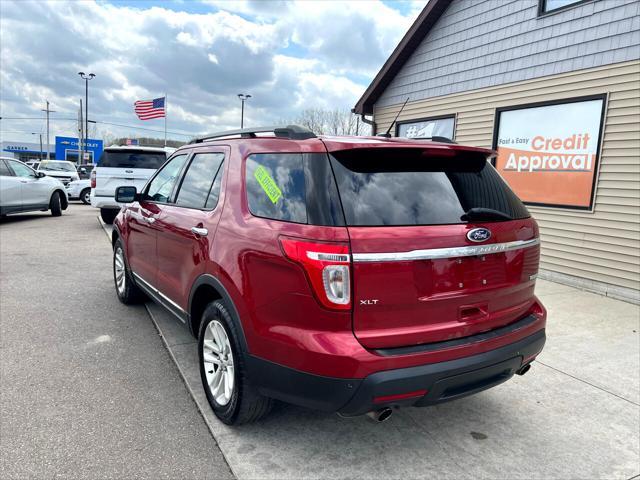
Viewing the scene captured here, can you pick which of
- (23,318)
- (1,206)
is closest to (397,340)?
(23,318)

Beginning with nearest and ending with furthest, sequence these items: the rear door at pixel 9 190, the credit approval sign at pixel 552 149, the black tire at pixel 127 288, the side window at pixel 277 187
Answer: the side window at pixel 277 187 < the black tire at pixel 127 288 < the credit approval sign at pixel 552 149 < the rear door at pixel 9 190

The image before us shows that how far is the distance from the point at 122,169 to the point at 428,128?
7055 millimetres

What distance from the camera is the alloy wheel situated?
2.83 meters

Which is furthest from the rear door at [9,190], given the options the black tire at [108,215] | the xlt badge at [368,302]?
the xlt badge at [368,302]

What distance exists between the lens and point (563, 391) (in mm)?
3525

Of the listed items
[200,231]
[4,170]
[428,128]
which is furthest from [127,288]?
[4,170]

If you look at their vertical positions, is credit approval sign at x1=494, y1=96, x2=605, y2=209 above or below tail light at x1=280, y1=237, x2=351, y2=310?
above

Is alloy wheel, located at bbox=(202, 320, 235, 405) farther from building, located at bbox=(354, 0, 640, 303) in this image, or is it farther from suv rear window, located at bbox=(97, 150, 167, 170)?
suv rear window, located at bbox=(97, 150, 167, 170)

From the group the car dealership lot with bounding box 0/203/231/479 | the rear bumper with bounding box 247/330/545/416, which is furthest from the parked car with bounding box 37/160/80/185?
the rear bumper with bounding box 247/330/545/416

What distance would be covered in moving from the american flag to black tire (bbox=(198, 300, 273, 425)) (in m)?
23.0

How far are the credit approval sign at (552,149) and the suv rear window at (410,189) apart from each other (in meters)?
5.01

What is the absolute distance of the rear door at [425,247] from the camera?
220 centimetres

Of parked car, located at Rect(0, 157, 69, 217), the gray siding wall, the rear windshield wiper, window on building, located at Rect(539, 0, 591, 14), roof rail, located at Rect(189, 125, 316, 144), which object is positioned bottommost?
parked car, located at Rect(0, 157, 69, 217)

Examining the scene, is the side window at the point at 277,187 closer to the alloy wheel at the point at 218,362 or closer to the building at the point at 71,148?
the alloy wheel at the point at 218,362
